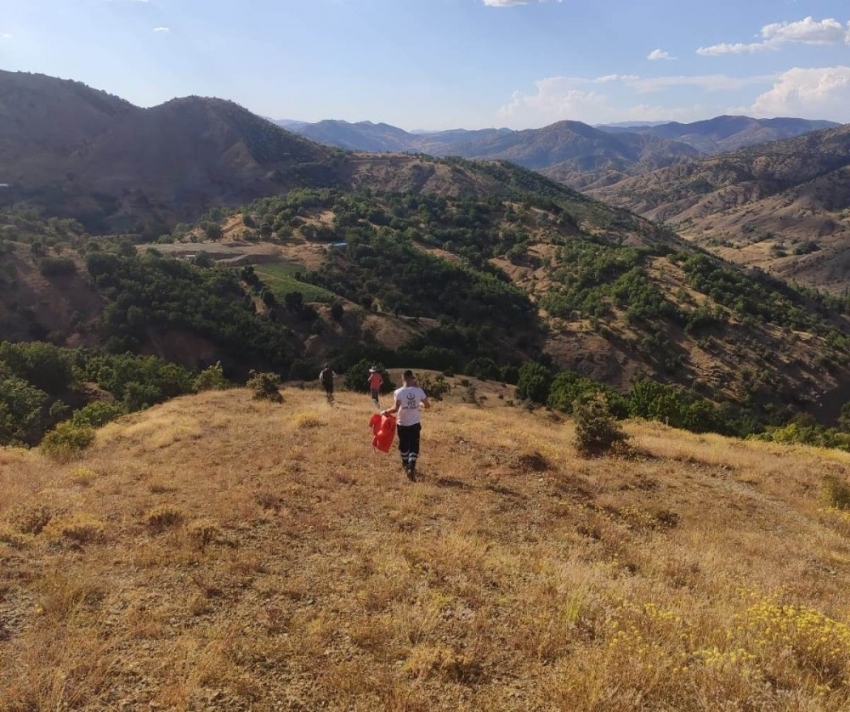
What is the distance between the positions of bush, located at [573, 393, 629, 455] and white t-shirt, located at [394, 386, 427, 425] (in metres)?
5.74

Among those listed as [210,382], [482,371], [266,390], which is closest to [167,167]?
[482,371]

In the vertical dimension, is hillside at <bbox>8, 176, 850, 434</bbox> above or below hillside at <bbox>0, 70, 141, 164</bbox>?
below

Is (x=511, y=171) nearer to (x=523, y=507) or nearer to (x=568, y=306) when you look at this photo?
(x=568, y=306)

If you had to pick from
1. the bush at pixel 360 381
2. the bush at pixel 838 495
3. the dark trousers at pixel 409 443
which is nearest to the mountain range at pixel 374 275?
the bush at pixel 360 381

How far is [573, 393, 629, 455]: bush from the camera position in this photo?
1429 cm

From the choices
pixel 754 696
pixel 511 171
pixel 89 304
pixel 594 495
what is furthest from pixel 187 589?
pixel 511 171

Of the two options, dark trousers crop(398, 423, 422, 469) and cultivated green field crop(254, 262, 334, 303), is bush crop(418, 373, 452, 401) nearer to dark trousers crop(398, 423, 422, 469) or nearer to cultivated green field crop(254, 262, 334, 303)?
dark trousers crop(398, 423, 422, 469)

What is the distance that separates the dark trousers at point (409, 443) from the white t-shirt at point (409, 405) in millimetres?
108

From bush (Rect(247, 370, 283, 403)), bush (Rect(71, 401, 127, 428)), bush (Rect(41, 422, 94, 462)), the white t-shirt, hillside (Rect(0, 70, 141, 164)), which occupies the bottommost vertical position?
bush (Rect(71, 401, 127, 428))

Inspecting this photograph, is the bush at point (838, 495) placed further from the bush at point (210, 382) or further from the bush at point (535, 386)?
the bush at point (535, 386)

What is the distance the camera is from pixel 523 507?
375 inches

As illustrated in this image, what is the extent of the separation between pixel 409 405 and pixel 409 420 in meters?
0.28

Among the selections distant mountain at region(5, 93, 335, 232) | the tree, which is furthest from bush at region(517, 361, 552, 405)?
distant mountain at region(5, 93, 335, 232)

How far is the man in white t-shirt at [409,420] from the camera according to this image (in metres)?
10.1
